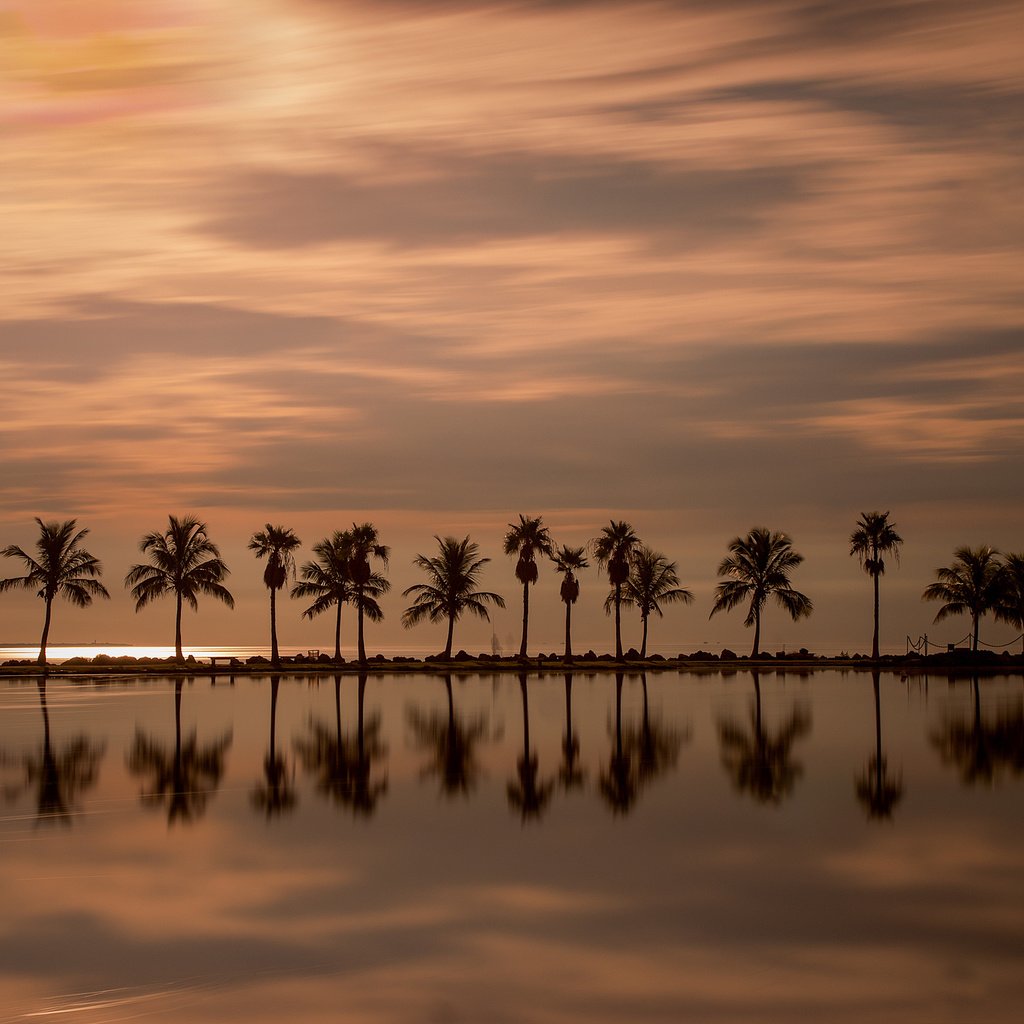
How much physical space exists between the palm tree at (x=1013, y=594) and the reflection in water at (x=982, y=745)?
51.8 m

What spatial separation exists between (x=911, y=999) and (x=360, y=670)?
237 feet

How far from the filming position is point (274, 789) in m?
25.2

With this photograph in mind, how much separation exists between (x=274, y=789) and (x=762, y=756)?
451 inches

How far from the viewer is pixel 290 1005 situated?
37.1ft

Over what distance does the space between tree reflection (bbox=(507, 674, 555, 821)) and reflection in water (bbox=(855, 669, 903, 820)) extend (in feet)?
17.6

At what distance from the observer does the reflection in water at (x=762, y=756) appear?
25.3 m

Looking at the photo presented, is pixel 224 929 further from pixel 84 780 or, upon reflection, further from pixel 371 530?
pixel 371 530

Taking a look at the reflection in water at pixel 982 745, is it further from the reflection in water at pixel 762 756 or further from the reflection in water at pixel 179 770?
the reflection in water at pixel 179 770

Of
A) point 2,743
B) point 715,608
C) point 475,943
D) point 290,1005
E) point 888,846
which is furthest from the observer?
point 715,608

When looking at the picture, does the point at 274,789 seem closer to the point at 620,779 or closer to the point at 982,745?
the point at 620,779

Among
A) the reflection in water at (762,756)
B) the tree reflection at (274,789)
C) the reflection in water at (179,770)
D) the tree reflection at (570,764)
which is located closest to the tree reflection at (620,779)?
the tree reflection at (570,764)

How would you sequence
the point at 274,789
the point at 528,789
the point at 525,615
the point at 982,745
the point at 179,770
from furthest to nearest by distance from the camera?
the point at 525,615 < the point at 982,745 < the point at 179,770 < the point at 274,789 < the point at 528,789

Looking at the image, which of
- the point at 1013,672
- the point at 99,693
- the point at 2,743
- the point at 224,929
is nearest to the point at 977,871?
the point at 224,929

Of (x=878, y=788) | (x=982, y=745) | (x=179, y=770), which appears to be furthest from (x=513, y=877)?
(x=982, y=745)
